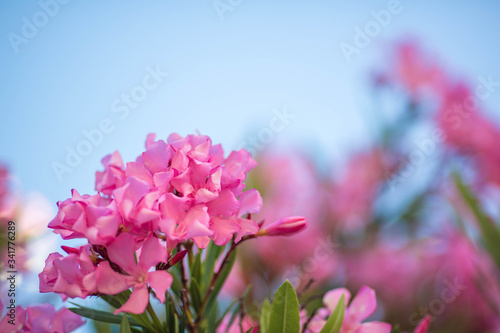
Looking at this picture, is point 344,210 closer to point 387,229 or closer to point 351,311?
point 387,229

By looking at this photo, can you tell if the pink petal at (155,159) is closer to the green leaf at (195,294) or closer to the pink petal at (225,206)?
the pink petal at (225,206)

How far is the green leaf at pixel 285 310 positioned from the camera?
0.51 m

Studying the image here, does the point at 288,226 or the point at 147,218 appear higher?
the point at 147,218

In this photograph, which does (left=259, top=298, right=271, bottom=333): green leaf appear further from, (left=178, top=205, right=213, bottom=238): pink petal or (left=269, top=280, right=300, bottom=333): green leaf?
(left=178, top=205, right=213, bottom=238): pink petal

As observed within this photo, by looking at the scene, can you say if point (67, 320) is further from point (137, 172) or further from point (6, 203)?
point (6, 203)

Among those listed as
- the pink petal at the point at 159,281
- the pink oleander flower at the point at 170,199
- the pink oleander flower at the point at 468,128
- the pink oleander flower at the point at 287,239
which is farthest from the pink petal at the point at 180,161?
the pink oleander flower at the point at 468,128

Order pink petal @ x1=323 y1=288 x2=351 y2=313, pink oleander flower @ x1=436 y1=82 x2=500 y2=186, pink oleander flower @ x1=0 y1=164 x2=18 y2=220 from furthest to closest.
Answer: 1. pink oleander flower @ x1=436 y1=82 x2=500 y2=186
2. pink oleander flower @ x1=0 y1=164 x2=18 y2=220
3. pink petal @ x1=323 y1=288 x2=351 y2=313

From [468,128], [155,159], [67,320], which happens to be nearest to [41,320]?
[67,320]

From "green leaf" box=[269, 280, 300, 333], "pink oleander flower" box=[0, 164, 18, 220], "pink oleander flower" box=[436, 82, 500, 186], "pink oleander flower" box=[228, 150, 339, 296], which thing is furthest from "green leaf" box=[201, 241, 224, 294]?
"pink oleander flower" box=[436, 82, 500, 186]

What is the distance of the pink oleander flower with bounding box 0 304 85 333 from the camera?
Result: 0.53 meters

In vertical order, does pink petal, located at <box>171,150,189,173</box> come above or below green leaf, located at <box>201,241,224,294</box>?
above

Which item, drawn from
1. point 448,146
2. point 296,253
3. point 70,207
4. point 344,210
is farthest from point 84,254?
point 448,146

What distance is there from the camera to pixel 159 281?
0.46 meters

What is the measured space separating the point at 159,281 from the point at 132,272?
32mm
